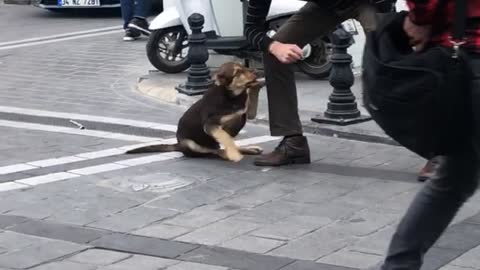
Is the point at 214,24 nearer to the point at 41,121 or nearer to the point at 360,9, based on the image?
the point at 41,121

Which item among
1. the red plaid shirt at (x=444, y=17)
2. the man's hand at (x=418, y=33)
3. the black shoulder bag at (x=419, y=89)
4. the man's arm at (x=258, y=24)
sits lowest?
the man's arm at (x=258, y=24)

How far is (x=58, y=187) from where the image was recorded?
6.67 m

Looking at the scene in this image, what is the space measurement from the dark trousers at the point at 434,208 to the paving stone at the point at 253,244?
1138 mm

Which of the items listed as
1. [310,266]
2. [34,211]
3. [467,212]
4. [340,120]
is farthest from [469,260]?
[340,120]

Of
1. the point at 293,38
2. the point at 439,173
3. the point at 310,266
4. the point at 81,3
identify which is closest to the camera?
the point at 439,173

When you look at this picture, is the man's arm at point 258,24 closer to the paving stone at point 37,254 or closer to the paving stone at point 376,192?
the paving stone at point 376,192

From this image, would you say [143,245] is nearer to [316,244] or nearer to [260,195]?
[316,244]

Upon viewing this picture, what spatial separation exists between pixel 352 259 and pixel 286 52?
180 centimetres

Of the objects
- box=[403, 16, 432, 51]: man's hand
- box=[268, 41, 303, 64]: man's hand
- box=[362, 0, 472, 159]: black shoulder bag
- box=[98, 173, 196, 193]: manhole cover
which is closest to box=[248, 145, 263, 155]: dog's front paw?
box=[98, 173, 196, 193]: manhole cover

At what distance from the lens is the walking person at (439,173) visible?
3.64 meters

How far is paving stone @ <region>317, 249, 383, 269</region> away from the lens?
4.92 metres

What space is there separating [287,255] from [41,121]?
472 cm

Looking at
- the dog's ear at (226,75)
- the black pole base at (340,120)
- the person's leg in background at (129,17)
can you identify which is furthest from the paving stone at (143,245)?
the person's leg in background at (129,17)

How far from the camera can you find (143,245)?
209 inches
